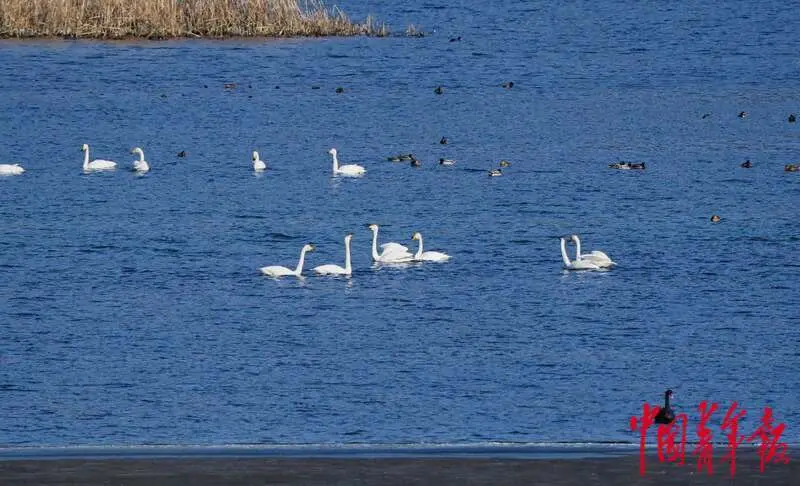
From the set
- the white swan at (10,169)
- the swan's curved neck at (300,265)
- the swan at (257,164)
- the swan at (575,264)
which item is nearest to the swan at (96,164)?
the white swan at (10,169)

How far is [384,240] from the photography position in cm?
3459

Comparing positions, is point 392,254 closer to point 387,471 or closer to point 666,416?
point 666,416

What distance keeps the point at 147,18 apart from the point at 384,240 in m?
31.4

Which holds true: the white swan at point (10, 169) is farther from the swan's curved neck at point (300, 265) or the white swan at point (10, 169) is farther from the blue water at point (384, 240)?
the swan's curved neck at point (300, 265)

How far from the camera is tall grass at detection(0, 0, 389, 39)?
2483 inches

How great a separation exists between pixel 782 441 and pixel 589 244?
15030mm

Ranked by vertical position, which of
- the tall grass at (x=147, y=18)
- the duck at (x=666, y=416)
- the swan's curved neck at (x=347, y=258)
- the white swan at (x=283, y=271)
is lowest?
the duck at (x=666, y=416)

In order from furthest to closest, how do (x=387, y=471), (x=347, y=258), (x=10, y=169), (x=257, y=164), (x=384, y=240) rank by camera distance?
(x=257, y=164) → (x=10, y=169) → (x=384, y=240) → (x=347, y=258) → (x=387, y=471)

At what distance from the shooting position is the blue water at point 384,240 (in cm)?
2223

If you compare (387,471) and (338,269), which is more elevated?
(338,269)

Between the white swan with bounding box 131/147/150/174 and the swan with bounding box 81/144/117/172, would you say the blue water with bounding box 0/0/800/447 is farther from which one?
the white swan with bounding box 131/147/150/174

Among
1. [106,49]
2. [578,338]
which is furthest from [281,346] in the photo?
[106,49]

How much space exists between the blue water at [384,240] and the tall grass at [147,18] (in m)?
0.85

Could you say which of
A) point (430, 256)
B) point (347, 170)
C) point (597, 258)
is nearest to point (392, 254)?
point (430, 256)
